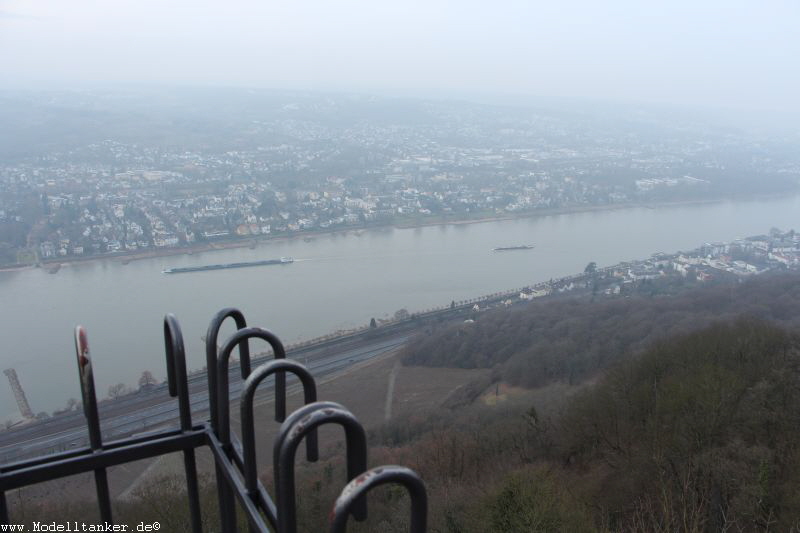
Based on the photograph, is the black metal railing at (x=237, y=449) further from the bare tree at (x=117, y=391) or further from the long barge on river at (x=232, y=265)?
the long barge on river at (x=232, y=265)

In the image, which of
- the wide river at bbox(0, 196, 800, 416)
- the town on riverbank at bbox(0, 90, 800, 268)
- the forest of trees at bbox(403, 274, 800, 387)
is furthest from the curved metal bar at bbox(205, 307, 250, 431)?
the town on riverbank at bbox(0, 90, 800, 268)

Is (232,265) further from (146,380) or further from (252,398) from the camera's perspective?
(252,398)

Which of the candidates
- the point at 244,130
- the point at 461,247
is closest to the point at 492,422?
the point at 461,247

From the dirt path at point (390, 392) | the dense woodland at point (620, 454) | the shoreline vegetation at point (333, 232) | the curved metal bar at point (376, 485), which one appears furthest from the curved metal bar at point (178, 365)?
the shoreline vegetation at point (333, 232)

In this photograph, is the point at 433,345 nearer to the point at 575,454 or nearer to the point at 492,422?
the point at 492,422

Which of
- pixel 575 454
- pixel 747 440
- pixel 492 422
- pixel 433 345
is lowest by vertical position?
pixel 433 345

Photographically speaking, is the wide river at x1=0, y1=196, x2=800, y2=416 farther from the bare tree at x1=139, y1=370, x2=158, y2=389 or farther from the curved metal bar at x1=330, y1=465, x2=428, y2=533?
the curved metal bar at x1=330, y1=465, x2=428, y2=533
